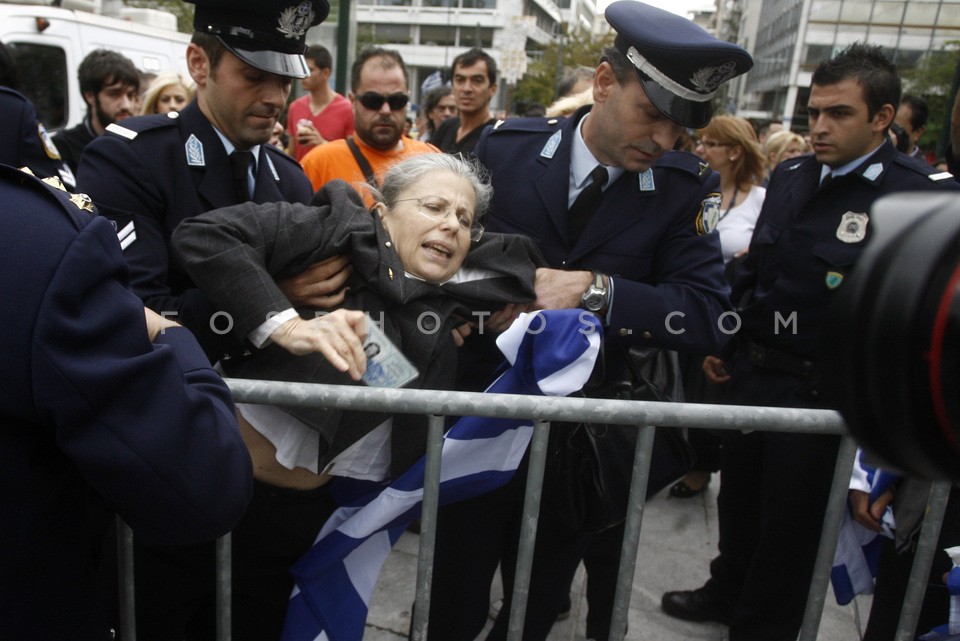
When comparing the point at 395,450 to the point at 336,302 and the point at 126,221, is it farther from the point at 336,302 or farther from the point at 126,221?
the point at 126,221

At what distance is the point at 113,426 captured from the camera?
1051 millimetres

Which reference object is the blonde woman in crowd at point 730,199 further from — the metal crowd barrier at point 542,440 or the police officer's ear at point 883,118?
the metal crowd barrier at point 542,440

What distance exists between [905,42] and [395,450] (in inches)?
1918

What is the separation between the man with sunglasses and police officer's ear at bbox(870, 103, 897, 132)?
1.96 m

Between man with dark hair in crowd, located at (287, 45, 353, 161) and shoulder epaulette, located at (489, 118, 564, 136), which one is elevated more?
shoulder epaulette, located at (489, 118, 564, 136)

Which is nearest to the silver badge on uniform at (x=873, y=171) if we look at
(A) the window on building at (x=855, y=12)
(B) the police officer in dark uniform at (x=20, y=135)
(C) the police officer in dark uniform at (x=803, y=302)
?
(C) the police officer in dark uniform at (x=803, y=302)

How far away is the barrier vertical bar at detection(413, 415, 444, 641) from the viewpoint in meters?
1.58

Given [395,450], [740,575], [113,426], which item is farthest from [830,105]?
[113,426]

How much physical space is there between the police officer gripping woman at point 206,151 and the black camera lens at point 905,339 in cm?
140

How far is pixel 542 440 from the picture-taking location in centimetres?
159

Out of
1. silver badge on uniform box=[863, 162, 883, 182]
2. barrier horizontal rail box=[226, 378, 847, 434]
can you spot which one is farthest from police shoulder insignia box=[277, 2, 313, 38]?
silver badge on uniform box=[863, 162, 883, 182]

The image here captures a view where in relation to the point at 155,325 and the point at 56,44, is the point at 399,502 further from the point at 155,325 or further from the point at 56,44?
A: the point at 56,44

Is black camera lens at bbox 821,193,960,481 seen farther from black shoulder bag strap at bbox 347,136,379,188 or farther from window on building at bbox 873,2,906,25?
window on building at bbox 873,2,906,25

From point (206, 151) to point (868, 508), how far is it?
7.13 ft
